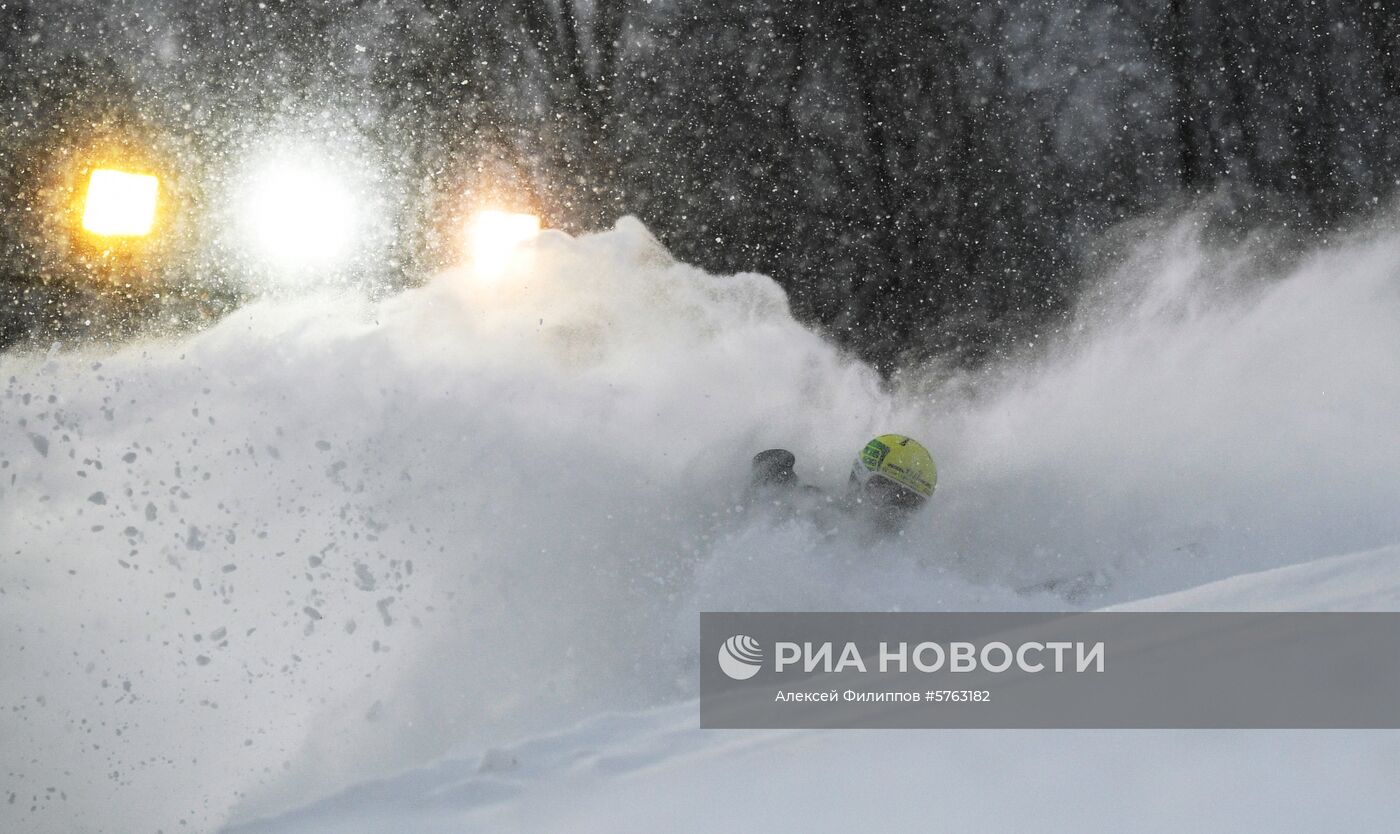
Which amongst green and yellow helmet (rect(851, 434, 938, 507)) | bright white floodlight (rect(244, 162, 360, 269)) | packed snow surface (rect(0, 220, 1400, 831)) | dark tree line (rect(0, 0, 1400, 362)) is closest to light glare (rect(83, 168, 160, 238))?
dark tree line (rect(0, 0, 1400, 362))

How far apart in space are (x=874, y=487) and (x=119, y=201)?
3.78 m

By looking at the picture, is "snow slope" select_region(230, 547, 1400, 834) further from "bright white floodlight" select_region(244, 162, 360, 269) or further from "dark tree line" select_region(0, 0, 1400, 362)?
"bright white floodlight" select_region(244, 162, 360, 269)

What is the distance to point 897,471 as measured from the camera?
13.4 feet

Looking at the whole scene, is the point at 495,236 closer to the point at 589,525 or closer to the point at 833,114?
the point at 589,525

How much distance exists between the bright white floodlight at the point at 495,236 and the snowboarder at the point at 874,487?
1.65 m

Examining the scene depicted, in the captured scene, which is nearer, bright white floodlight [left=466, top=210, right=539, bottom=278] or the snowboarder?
the snowboarder

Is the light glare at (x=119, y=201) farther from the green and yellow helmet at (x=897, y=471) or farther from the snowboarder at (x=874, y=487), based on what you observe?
the green and yellow helmet at (x=897, y=471)

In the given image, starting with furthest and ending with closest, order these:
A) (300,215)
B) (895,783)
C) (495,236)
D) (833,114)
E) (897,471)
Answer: (833,114) < (495,236) < (300,215) < (897,471) < (895,783)

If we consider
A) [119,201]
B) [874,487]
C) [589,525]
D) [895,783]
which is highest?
[119,201]

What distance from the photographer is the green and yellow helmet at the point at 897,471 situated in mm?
4082

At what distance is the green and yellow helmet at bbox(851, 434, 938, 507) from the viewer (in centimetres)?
408

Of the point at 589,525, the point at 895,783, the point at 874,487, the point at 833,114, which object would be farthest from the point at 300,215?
the point at 895,783

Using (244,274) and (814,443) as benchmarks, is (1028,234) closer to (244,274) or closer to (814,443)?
(814,443)

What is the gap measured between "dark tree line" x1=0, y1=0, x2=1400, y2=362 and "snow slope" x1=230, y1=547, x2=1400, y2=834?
8.32 feet
